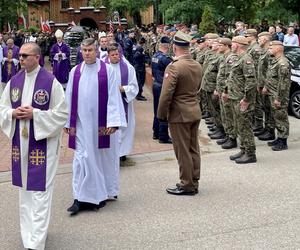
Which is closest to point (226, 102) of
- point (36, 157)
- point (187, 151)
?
point (187, 151)

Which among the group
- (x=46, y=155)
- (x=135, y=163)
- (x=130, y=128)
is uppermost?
(x=46, y=155)

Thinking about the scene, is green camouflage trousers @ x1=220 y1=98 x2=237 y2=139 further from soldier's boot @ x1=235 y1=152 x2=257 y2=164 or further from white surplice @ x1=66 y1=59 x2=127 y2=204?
white surplice @ x1=66 y1=59 x2=127 y2=204

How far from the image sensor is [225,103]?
8664mm

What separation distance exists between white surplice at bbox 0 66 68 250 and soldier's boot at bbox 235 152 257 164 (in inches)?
143

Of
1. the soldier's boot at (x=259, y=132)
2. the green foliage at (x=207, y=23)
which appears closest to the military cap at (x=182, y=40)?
the soldier's boot at (x=259, y=132)

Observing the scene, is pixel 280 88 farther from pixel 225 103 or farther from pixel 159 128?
pixel 159 128

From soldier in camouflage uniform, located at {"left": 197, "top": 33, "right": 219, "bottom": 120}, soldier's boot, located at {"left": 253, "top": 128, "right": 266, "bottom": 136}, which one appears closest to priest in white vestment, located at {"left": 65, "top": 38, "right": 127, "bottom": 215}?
soldier's boot, located at {"left": 253, "top": 128, "right": 266, "bottom": 136}

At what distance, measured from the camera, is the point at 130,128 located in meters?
8.15

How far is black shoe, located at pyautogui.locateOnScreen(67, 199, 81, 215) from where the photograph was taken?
5984 mm

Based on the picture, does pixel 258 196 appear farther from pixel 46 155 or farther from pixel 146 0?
pixel 146 0

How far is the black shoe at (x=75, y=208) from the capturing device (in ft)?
19.6

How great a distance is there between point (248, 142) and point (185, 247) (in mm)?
3293

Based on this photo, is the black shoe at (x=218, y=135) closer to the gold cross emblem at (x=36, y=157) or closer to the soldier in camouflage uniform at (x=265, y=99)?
the soldier in camouflage uniform at (x=265, y=99)

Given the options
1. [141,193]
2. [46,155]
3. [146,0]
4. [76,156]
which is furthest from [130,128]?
[146,0]
